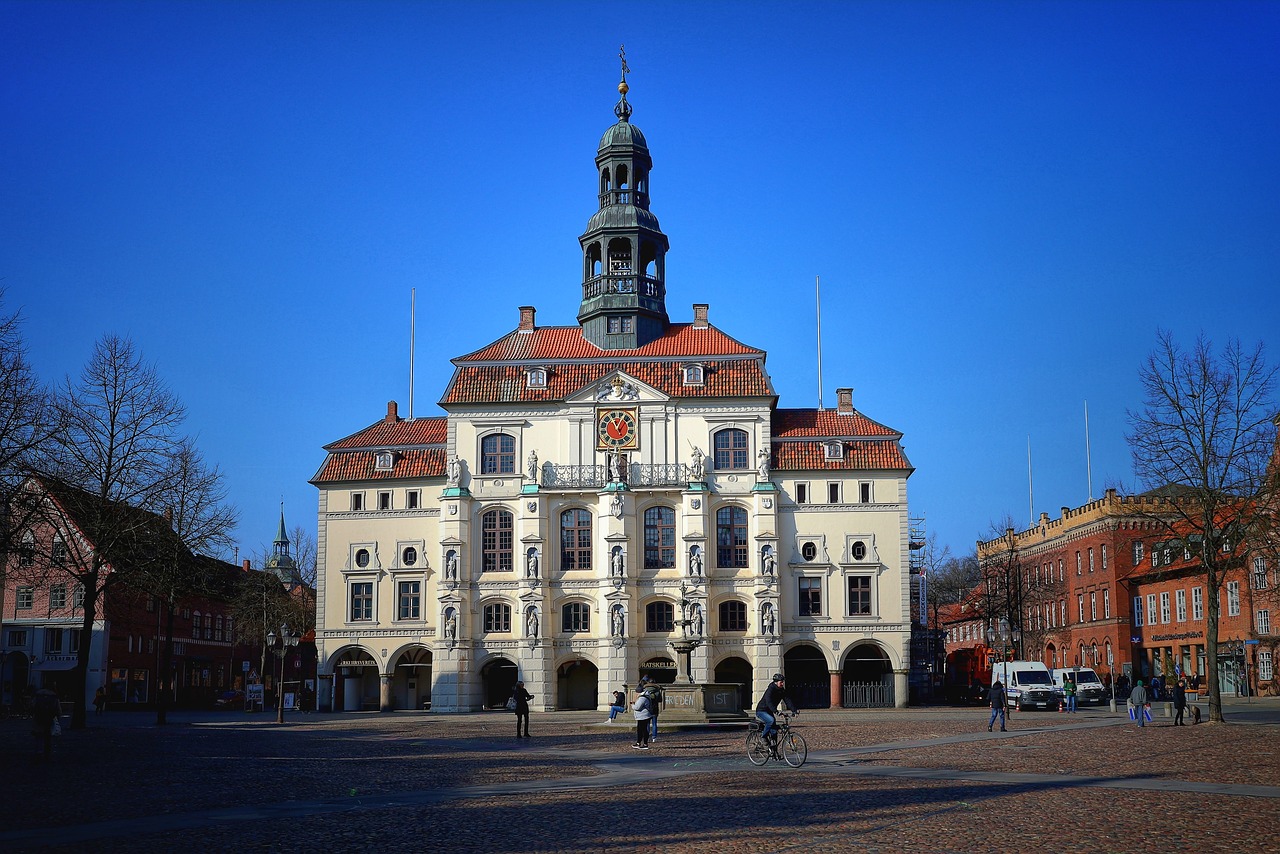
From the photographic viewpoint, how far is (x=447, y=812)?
19297 millimetres

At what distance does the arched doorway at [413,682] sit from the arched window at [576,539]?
10290mm

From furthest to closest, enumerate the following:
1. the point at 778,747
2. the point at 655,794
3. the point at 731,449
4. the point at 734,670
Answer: the point at 734,670
the point at 731,449
the point at 778,747
the point at 655,794

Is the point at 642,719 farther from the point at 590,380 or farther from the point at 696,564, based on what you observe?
the point at 590,380

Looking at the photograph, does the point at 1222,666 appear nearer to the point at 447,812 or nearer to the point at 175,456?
the point at 175,456

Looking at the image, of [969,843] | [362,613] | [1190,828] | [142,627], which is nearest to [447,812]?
[969,843]

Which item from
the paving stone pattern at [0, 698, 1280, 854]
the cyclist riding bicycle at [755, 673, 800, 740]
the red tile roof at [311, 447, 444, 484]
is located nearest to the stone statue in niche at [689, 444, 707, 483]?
the red tile roof at [311, 447, 444, 484]

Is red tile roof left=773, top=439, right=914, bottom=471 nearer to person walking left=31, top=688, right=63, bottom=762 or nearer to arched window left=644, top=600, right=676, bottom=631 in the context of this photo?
arched window left=644, top=600, right=676, bottom=631

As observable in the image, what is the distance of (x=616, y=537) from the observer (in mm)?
65188

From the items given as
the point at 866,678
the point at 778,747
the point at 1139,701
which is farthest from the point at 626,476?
A: the point at 778,747

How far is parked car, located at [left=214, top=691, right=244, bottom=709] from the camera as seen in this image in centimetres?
7969

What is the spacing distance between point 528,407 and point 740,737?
1321 inches

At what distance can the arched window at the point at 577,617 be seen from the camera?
66.5 meters

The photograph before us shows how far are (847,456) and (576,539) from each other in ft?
50.6

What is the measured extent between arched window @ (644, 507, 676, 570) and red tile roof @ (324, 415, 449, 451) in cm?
1312
